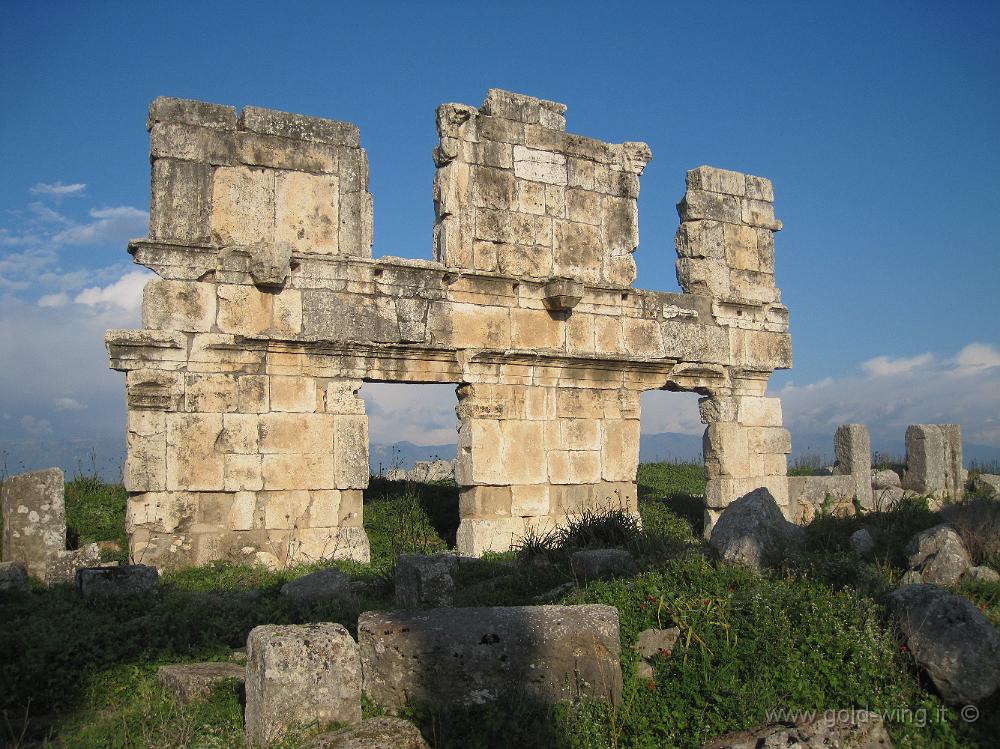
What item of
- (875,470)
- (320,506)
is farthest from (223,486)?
(875,470)

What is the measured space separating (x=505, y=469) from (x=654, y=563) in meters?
4.12

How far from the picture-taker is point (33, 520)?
9781mm

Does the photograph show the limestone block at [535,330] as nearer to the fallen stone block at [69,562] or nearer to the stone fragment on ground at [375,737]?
the fallen stone block at [69,562]

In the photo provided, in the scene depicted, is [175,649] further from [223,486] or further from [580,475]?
[580,475]

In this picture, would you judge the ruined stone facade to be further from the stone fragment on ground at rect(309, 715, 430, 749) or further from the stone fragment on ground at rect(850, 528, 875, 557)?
the stone fragment on ground at rect(309, 715, 430, 749)

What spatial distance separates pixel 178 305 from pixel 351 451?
8.08ft

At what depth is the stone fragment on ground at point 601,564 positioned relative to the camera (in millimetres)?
7621

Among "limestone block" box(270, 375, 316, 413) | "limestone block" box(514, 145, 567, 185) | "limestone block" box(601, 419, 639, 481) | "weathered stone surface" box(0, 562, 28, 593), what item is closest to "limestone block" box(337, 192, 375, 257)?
"limestone block" box(270, 375, 316, 413)

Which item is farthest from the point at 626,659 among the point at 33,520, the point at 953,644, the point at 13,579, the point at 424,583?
the point at 33,520

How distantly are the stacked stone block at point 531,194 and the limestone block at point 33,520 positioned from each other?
5.18 meters

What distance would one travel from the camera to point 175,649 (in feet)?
21.5

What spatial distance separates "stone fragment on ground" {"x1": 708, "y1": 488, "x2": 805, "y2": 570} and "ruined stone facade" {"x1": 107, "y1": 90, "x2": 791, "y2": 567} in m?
4.03

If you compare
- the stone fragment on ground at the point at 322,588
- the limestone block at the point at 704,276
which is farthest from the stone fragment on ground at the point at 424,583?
the limestone block at the point at 704,276

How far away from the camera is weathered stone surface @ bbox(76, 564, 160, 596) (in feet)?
25.6
